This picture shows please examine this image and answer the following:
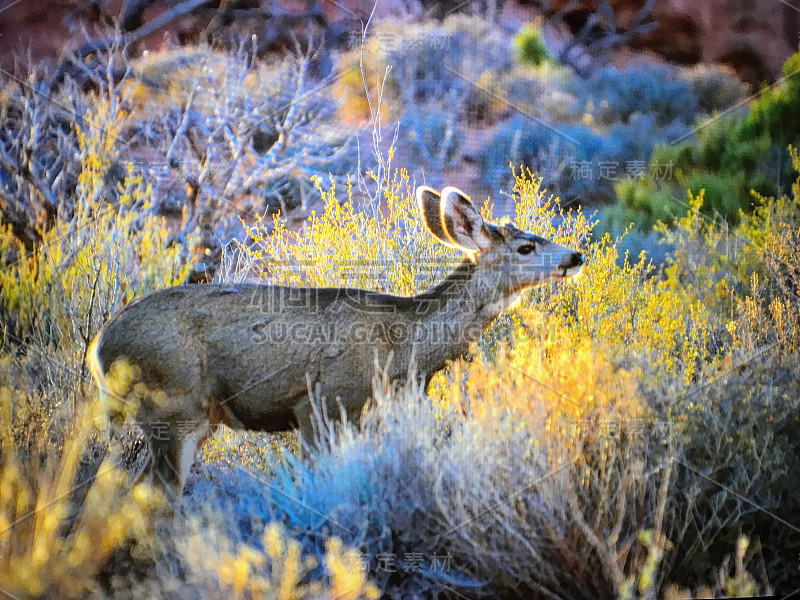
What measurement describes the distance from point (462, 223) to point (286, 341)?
103 cm

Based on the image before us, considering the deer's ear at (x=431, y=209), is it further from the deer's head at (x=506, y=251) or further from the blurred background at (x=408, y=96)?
the blurred background at (x=408, y=96)

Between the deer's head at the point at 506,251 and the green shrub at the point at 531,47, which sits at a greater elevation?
the green shrub at the point at 531,47

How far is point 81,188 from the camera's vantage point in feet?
16.9

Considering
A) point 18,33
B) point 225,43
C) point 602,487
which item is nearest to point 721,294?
point 602,487

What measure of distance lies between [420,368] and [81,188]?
7.60ft

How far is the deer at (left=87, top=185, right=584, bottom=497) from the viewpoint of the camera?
13.1ft

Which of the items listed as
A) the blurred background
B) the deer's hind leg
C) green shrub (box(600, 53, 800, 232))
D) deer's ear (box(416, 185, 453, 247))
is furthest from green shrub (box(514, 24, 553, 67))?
the deer's hind leg

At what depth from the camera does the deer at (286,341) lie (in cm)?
398

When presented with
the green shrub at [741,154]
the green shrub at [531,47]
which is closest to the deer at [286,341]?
the green shrub at [531,47]

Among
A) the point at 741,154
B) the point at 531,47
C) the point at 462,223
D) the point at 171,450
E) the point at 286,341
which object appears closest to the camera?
the point at 171,450

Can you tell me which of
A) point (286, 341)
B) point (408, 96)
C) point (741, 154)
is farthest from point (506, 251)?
point (741, 154)

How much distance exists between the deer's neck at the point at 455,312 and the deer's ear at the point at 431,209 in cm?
21

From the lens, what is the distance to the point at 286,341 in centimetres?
414

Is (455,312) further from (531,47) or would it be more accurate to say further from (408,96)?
(531,47)
